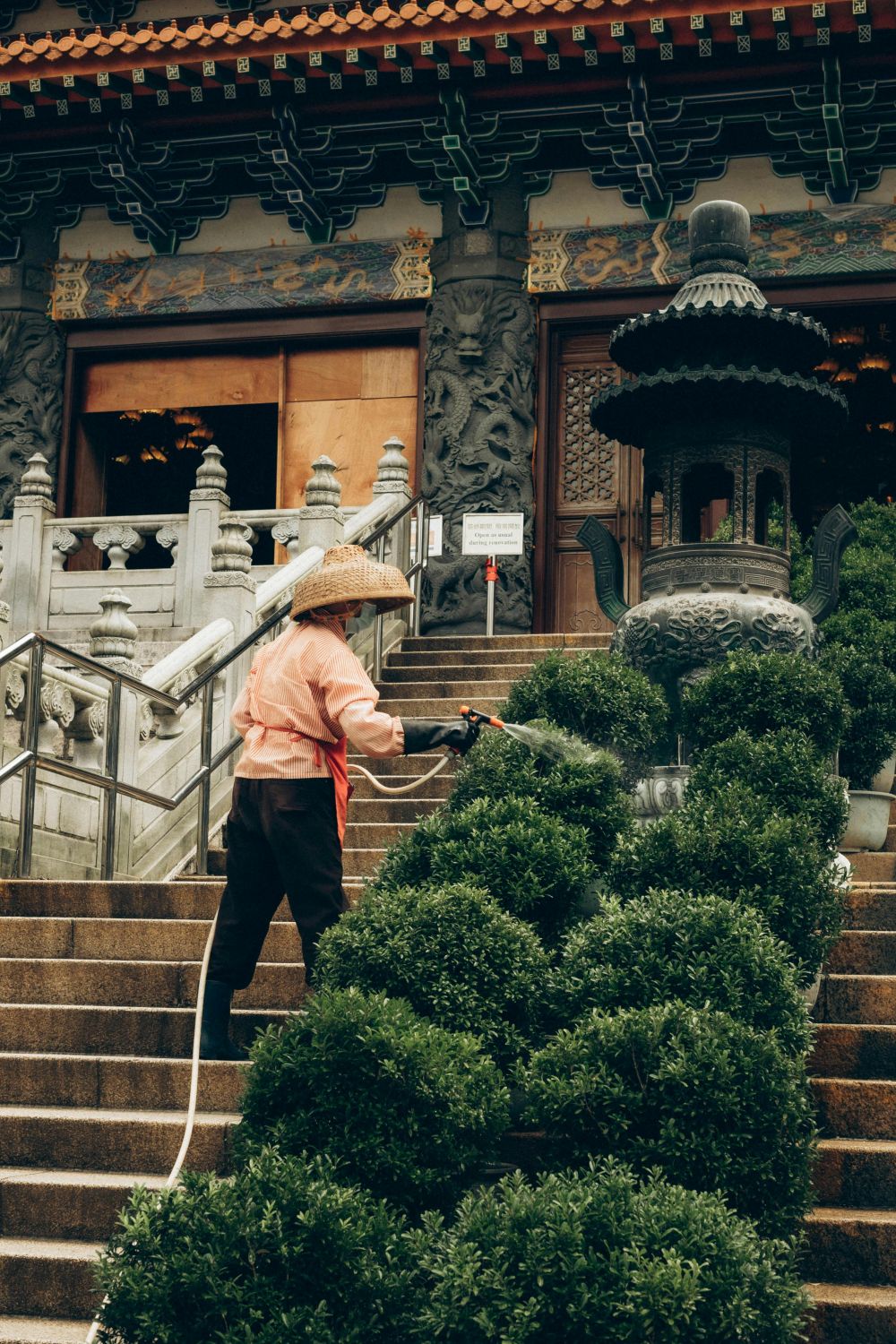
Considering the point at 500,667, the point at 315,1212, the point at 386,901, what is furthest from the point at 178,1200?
the point at 500,667

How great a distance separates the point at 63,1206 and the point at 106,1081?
812 mm

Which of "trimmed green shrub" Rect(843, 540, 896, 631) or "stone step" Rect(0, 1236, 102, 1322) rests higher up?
"trimmed green shrub" Rect(843, 540, 896, 631)

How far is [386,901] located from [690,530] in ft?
13.6

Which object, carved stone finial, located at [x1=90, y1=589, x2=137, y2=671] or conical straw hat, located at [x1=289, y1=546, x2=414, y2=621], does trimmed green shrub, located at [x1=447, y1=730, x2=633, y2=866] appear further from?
carved stone finial, located at [x1=90, y1=589, x2=137, y2=671]

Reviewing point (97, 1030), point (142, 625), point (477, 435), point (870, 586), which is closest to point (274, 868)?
point (97, 1030)

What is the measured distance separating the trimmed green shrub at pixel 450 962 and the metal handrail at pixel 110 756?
A: 11.7 feet

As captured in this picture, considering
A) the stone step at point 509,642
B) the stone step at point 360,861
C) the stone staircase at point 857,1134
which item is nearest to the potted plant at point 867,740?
the stone staircase at point 857,1134

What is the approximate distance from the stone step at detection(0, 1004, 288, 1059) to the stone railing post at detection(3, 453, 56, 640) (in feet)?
22.3

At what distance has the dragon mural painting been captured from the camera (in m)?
14.8

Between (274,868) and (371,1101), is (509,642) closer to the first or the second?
(274,868)

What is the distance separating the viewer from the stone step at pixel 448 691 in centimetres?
1143

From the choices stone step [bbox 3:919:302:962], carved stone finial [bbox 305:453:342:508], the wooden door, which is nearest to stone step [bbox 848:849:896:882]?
stone step [bbox 3:919:302:962]

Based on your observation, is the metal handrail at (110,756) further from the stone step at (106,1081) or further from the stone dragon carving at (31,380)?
the stone dragon carving at (31,380)

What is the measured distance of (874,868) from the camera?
27.7 ft
